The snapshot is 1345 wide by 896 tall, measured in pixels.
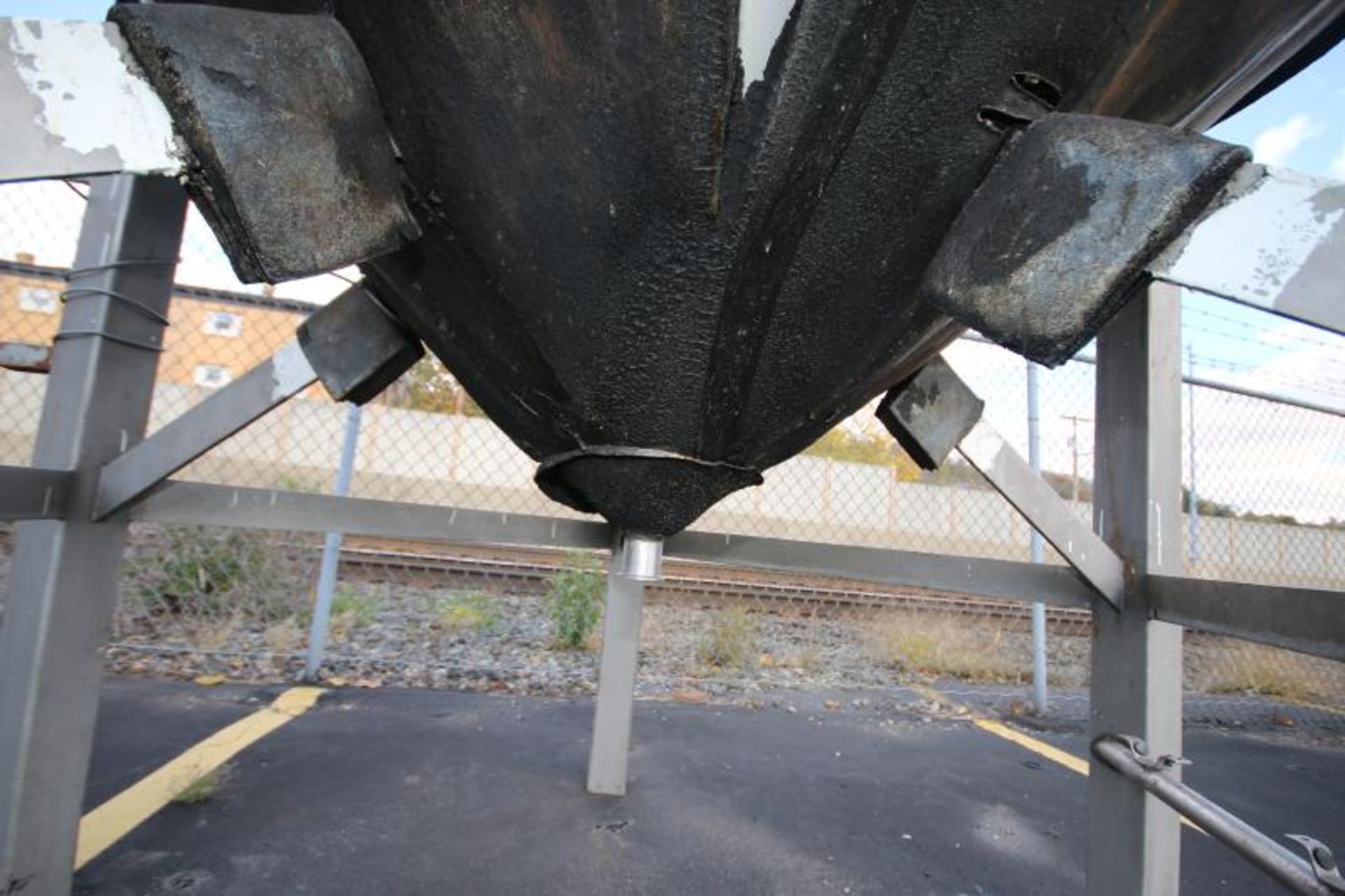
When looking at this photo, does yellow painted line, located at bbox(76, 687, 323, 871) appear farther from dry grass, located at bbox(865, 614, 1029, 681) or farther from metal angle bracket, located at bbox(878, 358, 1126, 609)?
dry grass, located at bbox(865, 614, 1029, 681)

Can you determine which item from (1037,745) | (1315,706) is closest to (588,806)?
(1037,745)

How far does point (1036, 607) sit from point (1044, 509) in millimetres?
3426

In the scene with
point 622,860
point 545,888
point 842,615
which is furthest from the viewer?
point 842,615

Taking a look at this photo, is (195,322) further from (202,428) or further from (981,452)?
(981,452)

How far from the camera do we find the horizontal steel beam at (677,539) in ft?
5.51

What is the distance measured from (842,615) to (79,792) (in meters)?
6.42

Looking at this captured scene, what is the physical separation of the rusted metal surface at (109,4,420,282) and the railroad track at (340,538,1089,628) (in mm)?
5328

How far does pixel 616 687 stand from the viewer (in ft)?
8.32

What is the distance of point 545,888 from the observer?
6.43 feet

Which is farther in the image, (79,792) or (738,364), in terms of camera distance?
(79,792)

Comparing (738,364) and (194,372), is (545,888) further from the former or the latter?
(194,372)

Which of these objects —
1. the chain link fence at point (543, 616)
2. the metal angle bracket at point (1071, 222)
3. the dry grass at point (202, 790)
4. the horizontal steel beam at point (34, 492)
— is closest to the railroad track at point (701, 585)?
the chain link fence at point (543, 616)

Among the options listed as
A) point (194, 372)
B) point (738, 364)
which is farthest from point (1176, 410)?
point (194, 372)

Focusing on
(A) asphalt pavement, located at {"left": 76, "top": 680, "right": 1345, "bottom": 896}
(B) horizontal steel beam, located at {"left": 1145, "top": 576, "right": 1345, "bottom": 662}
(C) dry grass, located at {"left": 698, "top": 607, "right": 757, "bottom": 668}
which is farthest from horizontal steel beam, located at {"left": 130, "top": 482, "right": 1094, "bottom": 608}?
(C) dry grass, located at {"left": 698, "top": 607, "right": 757, "bottom": 668}
